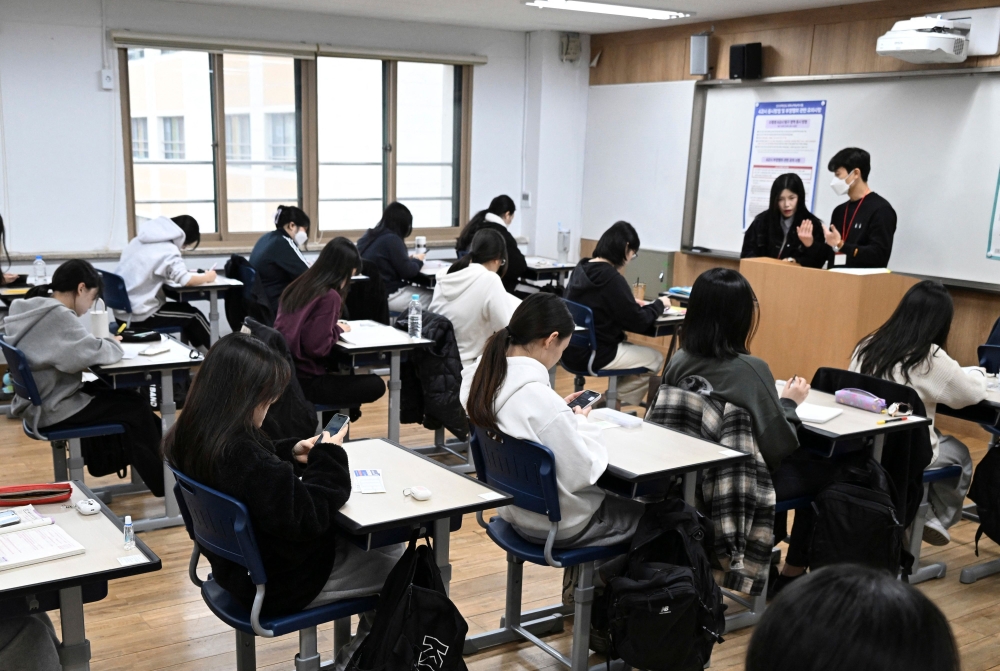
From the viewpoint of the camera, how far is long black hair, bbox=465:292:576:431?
8.70 feet

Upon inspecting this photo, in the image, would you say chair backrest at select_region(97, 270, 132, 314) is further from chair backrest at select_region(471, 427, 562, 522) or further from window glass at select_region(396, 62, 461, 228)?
chair backrest at select_region(471, 427, 562, 522)

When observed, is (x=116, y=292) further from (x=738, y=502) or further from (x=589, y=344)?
(x=738, y=502)

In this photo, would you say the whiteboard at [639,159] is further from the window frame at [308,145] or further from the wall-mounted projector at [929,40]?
the wall-mounted projector at [929,40]

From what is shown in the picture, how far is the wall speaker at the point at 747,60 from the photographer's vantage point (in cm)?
671

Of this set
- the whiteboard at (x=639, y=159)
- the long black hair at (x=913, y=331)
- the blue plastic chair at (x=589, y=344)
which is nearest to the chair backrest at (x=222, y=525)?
the long black hair at (x=913, y=331)

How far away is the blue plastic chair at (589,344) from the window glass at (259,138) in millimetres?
3703

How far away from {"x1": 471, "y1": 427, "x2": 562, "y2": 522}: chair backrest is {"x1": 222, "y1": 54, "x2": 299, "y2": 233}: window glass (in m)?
5.41

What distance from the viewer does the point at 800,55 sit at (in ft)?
21.4

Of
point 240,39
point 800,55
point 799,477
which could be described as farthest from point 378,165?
point 799,477

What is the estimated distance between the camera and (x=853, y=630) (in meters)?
Result: 0.82

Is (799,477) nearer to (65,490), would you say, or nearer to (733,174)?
(65,490)

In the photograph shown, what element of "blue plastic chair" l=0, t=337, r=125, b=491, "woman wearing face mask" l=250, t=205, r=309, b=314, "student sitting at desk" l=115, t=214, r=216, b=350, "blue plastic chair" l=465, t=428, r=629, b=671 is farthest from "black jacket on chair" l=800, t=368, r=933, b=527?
"student sitting at desk" l=115, t=214, r=216, b=350

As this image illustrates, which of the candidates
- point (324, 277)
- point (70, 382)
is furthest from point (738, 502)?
point (70, 382)

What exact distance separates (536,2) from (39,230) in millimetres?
4037
